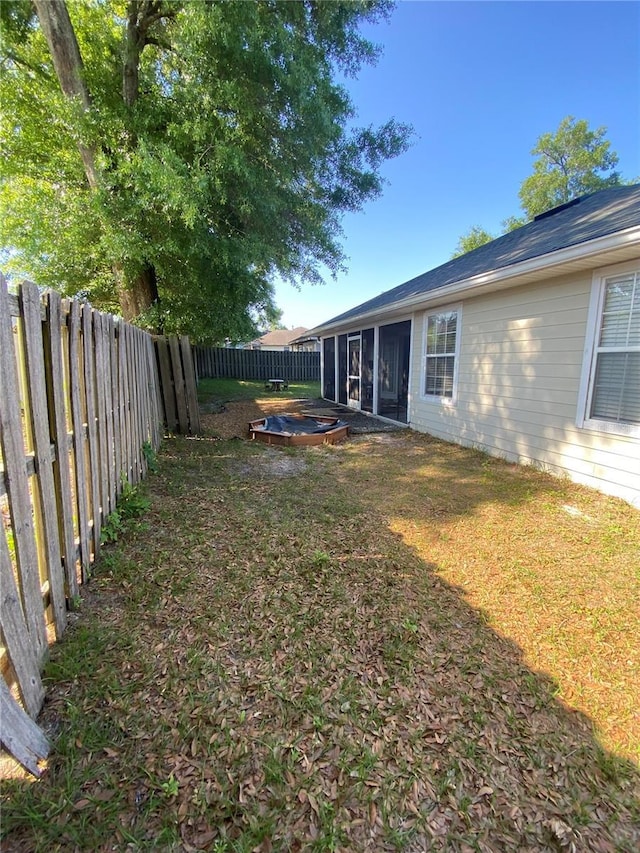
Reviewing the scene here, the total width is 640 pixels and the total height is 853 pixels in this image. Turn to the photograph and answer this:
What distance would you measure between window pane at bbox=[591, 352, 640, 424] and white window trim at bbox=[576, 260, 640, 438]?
6 cm

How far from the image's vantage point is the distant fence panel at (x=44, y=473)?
54.9 inches

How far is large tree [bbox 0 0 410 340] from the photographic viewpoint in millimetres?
5410

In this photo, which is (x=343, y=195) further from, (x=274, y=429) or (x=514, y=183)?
(x=514, y=183)

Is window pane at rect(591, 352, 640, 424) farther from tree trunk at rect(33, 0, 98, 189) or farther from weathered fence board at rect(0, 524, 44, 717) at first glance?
tree trunk at rect(33, 0, 98, 189)

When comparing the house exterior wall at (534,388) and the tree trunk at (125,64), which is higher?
the tree trunk at (125,64)

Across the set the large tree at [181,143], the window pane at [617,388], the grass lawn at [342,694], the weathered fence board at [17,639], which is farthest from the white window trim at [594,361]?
the weathered fence board at [17,639]

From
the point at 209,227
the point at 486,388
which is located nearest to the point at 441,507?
the point at 486,388

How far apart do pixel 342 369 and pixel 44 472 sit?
35.5 feet

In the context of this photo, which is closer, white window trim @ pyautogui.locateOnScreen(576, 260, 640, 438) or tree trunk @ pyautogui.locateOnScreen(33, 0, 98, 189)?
white window trim @ pyautogui.locateOnScreen(576, 260, 640, 438)

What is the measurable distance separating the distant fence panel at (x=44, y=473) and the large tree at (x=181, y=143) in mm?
3717

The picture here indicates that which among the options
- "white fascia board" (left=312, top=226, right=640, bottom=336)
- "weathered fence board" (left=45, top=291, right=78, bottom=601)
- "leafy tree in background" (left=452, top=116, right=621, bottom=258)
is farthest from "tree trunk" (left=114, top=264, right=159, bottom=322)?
"leafy tree in background" (left=452, top=116, right=621, bottom=258)

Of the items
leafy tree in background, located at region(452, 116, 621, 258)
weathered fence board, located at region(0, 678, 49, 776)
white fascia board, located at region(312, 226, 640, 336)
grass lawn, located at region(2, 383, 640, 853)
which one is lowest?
grass lawn, located at region(2, 383, 640, 853)

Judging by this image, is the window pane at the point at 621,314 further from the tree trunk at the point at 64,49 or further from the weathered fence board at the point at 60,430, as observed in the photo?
the tree trunk at the point at 64,49

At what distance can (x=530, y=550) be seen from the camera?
10.4 ft
